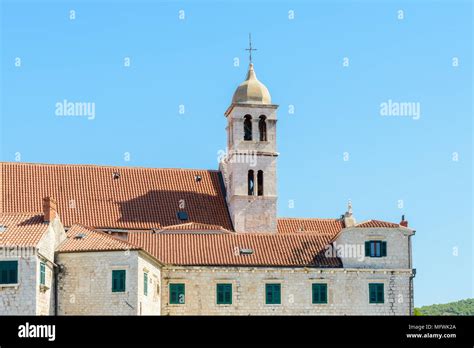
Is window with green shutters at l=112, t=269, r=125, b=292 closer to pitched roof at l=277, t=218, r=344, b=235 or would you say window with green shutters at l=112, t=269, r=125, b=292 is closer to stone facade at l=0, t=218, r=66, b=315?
stone facade at l=0, t=218, r=66, b=315

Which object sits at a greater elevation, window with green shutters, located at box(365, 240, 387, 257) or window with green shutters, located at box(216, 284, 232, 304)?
window with green shutters, located at box(365, 240, 387, 257)

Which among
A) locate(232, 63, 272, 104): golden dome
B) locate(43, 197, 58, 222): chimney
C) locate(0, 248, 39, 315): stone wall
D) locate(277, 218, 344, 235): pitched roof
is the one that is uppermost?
locate(232, 63, 272, 104): golden dome

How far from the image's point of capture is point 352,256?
6450 centimetres

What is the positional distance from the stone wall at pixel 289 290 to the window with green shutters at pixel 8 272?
10.4 meters

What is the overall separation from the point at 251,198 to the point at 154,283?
20.9 m

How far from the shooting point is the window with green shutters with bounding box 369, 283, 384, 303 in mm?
63781

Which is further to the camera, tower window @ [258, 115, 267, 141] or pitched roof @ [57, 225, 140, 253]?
tower window @ [258, 115, 267, 141]

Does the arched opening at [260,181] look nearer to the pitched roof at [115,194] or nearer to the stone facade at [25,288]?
the pitched roof at [115,194]

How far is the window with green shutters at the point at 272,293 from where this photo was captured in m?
62.6

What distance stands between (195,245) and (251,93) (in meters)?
19.6

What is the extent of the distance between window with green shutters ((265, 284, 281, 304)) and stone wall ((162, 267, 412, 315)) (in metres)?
0.22

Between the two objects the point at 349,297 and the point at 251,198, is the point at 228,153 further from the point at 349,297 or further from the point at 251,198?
the point at 349,297

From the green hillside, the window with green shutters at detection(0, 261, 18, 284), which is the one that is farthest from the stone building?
the green hillside
